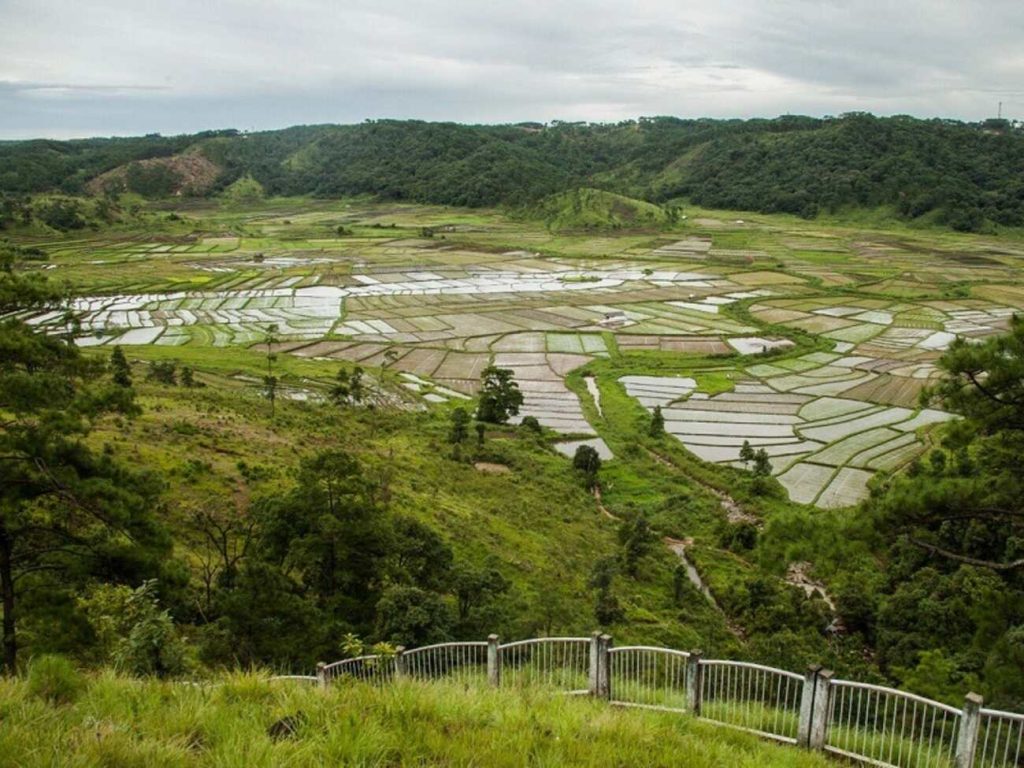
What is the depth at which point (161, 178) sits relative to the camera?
178625mm

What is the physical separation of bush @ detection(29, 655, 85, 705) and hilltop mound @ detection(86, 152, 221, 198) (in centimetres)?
18218

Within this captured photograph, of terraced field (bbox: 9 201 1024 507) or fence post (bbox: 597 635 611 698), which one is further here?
terraced field (bbox: 9 201 1024 507)

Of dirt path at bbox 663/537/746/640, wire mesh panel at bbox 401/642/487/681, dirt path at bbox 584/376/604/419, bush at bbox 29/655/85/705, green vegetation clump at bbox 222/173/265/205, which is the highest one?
green vegetation clump at bbox 222/173/265/205

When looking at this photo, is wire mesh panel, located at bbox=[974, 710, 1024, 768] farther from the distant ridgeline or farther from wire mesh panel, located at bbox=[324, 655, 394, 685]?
the distant ridgeline

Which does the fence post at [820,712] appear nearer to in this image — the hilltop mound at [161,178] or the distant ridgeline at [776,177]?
the distant ridgeline at [776,177]

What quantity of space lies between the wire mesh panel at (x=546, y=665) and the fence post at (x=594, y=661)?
0.58ft

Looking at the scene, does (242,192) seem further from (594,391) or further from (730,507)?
(730,507)

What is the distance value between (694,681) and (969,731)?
271 cm

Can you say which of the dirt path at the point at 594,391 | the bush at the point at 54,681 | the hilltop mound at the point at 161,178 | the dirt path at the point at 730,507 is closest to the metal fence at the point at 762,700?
the bush at the point at 54,681

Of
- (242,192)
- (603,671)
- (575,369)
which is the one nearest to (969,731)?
(603,671)

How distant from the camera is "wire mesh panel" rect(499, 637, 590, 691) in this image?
9352 millimetres

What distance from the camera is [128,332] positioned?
66500 millimetres

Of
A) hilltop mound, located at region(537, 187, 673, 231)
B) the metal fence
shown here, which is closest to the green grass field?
the metal fence

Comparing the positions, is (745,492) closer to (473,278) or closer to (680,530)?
(680,530)
